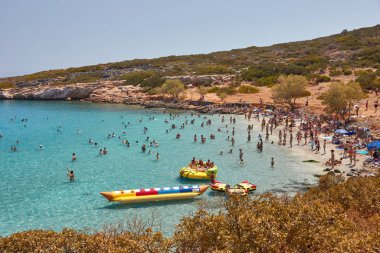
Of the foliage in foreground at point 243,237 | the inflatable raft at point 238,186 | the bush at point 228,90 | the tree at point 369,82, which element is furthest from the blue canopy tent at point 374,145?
the bush at point 228,90

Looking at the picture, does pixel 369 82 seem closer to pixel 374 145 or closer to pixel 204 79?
pixel 374 145

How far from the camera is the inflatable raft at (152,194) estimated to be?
25672 mm

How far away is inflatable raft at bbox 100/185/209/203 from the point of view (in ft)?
84.2

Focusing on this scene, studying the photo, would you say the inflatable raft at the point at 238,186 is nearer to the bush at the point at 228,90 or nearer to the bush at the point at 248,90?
the bush at the point at 228,90

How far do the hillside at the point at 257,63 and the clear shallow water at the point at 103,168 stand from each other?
36901 mm

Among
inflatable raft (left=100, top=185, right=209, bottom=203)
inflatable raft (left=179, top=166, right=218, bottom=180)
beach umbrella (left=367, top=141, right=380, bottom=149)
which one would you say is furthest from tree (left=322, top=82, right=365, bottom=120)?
inflatable raft (left=100, top=185, right=209, bottom=203)

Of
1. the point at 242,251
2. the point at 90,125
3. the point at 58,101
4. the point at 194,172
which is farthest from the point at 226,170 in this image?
the point at 58,101

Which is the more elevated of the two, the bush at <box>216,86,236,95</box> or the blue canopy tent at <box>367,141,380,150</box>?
the bush at <box>216,86,236,95</box>

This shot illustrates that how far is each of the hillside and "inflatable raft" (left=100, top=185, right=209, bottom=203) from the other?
61.5m

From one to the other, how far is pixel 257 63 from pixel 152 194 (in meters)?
90.4

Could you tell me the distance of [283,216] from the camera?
13.4m

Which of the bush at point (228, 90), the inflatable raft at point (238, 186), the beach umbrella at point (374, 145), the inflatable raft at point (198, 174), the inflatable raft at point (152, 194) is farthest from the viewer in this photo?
the bush at point (228, 90)

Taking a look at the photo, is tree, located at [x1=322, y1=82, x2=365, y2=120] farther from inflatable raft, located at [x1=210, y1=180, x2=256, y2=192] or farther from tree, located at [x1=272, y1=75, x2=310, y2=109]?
inflatable raft, located at [x1=210, y1=180, x2=256, y2=192]

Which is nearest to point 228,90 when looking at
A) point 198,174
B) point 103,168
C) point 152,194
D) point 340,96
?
point 340,96
